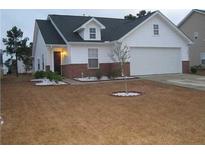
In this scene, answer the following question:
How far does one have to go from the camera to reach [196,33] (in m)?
29.1

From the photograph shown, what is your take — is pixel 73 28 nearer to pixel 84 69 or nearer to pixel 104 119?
pixel 84 69

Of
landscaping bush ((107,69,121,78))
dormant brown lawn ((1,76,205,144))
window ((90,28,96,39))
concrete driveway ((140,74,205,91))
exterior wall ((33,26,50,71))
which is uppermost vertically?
window ((90,28,96,39))

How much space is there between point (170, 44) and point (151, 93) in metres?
11.1

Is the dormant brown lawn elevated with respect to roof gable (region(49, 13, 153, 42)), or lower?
lower

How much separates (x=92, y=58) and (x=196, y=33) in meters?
Answer: 13.4

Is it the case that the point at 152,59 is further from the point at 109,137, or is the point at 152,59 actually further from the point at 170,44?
the point at 109,137

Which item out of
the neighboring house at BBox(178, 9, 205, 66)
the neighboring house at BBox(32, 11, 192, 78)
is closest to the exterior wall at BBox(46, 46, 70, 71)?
the neighboring house at BBox(32, 11, 192, 78)

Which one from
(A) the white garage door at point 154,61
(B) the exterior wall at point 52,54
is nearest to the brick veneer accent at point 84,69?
(B) the exterior wall at point 52,54

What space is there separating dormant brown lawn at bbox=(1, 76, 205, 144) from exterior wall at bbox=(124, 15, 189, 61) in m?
9.91

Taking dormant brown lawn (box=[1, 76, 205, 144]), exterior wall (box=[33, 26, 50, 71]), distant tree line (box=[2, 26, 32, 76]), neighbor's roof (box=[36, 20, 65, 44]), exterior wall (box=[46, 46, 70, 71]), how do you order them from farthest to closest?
distant tree line (box=[2, 26, 32, 76])
exterior wall (box=[33, 26, 50, 71])
neighbor's roof (box=[36, 20, 65, 44])
exterior wall (box=[46, 46, 70, 71])
dormant brown lawn (box=[1, 76, 205, 144])

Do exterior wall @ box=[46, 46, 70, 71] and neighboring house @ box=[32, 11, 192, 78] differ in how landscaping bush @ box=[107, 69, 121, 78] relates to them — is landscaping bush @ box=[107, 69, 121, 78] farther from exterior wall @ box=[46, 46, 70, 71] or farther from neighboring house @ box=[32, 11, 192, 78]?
exterior wall @ box=[46, 46, 70, 71]

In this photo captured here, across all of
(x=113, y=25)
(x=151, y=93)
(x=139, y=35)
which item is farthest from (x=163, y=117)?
(x=113, y=25)

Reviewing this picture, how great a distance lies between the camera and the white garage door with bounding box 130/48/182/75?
2111cm
